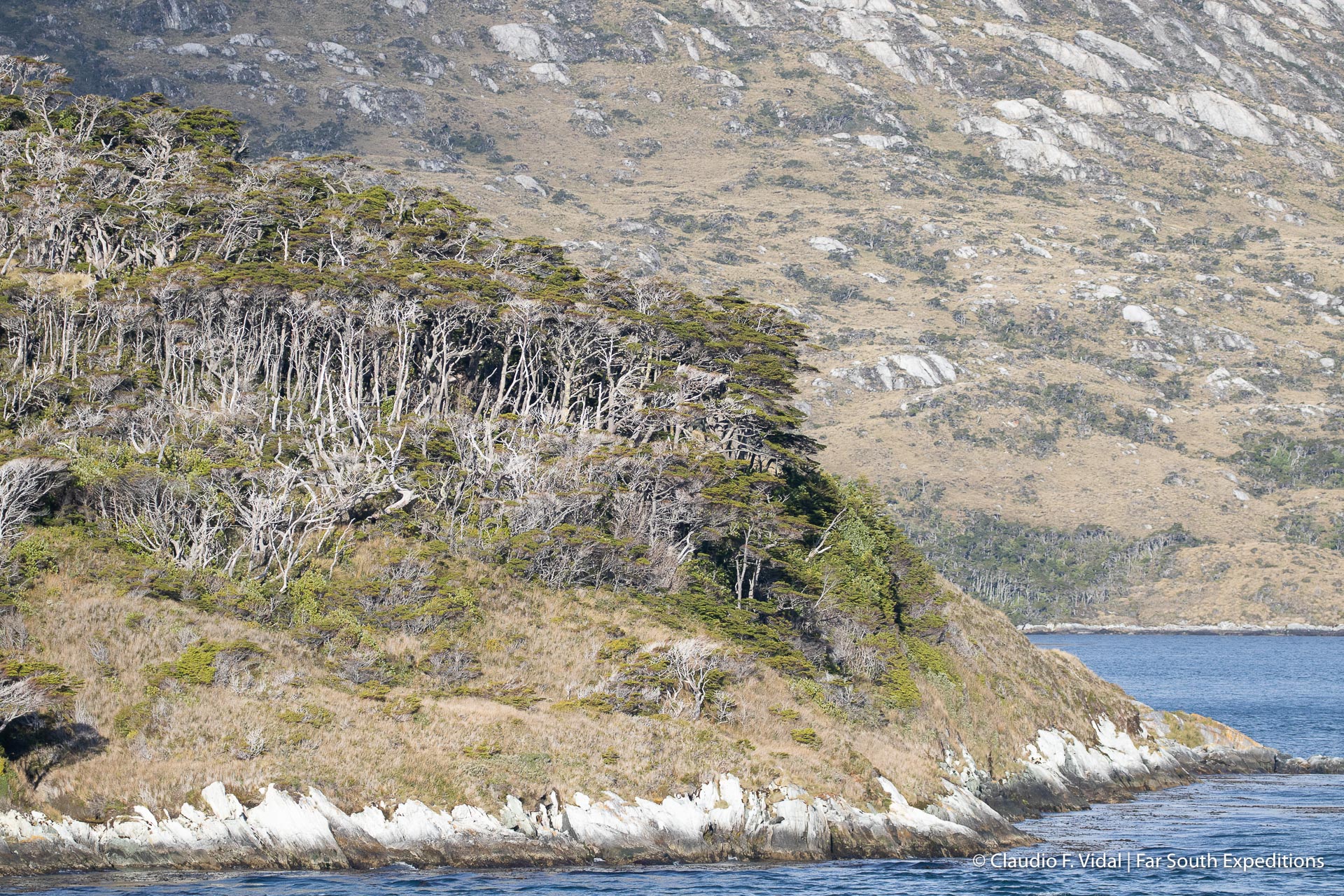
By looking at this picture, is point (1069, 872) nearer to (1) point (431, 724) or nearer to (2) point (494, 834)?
(2) point (494, 834)

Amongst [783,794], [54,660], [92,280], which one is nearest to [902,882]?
[783,794]

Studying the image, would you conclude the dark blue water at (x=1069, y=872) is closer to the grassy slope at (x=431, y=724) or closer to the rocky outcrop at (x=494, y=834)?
the rocky outcrop at (x=494, y=834)

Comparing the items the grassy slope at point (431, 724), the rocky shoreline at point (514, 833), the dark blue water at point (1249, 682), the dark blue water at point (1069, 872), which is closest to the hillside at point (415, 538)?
the grassy slope at point (431, 724)

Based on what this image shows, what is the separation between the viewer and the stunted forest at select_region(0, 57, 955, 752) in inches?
2032

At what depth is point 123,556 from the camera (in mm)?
50031

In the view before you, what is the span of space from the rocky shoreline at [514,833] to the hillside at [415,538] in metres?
0.66

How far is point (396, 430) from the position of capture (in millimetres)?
59281

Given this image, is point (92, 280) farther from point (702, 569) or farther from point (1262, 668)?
point (1262, 668)

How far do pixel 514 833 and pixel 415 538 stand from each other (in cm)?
1963

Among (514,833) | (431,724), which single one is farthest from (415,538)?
(514,833)

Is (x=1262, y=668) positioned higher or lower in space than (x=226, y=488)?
lower

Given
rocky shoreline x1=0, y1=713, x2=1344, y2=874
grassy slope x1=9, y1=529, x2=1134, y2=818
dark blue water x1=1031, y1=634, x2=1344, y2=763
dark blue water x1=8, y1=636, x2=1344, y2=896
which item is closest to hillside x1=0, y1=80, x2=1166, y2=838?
grassy slope x1=9, y1=529, x2=1134, y2=818

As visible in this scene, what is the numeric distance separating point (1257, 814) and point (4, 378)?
2183 inches

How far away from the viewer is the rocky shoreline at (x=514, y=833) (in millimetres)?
36031
